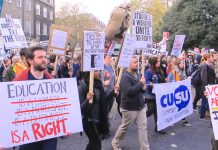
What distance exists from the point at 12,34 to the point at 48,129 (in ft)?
17.7

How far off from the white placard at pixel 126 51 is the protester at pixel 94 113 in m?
1.16

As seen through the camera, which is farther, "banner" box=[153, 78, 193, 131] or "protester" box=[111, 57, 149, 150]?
"banner" box=[153, 78, 193, 131]

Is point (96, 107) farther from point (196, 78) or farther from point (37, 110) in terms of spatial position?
point (196, 78)

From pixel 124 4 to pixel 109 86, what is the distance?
→ 193 centimetres

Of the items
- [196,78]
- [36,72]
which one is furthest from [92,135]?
[196,78]

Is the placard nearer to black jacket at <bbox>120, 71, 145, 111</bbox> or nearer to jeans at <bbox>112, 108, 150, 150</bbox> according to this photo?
black jacket at <bbox>120, 71, 145, 111</bbox>

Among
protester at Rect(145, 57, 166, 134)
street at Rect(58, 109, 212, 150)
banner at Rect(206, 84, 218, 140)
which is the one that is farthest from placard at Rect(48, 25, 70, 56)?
banner at Rect(206, 84, 218, 140)

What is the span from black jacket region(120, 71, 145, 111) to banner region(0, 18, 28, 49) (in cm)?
391

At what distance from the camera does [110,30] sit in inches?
311

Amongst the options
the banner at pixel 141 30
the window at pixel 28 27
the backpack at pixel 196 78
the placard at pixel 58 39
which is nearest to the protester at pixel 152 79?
the banner at pixel 141 30

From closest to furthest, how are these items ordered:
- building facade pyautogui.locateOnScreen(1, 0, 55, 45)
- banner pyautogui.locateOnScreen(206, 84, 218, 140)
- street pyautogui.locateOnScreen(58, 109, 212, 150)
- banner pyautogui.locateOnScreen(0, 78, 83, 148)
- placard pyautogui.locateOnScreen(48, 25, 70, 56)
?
banner pyautogui.locateOnScreen(0, 78, 83, 148)
banner pyautogui.locateOnScreen(206, 84, 218, 140)
street pyautogui.locateOnScreen(58, 109, 212, 150)
placard pyautogui.locateOnScreen(48, 25, 70, 56)
building facade pyautogui.locateOnScreen(1, 0, 55, 45)

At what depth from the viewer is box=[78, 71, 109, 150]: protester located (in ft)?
15.8

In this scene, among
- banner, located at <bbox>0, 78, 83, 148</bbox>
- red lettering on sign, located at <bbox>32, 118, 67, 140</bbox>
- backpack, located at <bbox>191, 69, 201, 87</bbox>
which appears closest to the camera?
banner, located at <bbox>0, 78, 83, 148</bbox>

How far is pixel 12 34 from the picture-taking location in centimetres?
875
